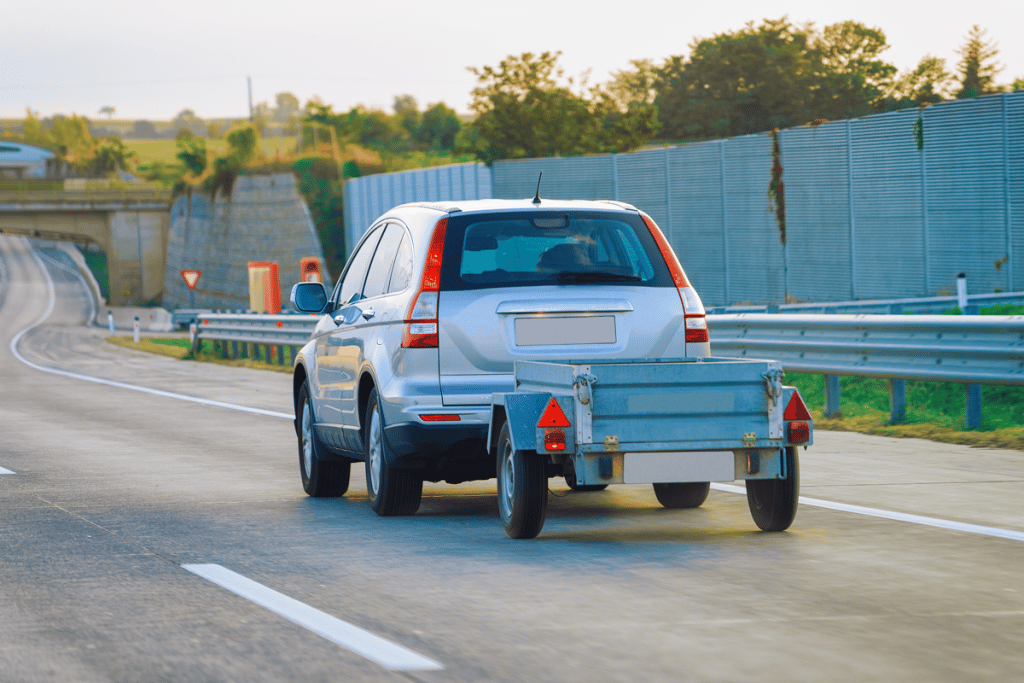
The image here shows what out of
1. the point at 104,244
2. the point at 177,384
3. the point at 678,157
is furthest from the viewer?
the point at 104,244

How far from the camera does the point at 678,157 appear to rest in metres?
35.3

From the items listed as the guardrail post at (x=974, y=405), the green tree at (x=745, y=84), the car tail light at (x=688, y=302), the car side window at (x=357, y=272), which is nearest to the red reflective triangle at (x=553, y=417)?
the car tail light at (x=688, y=302)

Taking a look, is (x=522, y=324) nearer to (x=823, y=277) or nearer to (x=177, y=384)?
(x=177, y=384)

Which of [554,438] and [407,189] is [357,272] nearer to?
[554,438]

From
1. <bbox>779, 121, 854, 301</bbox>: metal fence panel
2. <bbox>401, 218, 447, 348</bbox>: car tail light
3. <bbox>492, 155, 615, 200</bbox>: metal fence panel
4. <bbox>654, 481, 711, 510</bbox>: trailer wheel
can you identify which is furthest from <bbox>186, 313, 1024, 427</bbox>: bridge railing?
<bbox>492, 155, 615, 200</bbox>: metal fence panel

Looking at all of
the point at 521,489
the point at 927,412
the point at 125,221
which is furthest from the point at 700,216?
the point at 125,221

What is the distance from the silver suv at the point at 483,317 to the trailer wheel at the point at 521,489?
0.25 m

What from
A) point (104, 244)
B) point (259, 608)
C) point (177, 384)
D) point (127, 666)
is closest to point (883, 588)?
point (259, 608)

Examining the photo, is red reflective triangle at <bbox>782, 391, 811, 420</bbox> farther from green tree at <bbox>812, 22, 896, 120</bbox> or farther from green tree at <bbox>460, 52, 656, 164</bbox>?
green tree at <bbox>812, 22, 896, 120</bbox>

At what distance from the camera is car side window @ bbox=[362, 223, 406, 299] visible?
9062 millimetres

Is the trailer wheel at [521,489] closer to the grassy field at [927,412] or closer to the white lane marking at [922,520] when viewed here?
the white lane marking at [922,520]

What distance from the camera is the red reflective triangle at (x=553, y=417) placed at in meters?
7.15

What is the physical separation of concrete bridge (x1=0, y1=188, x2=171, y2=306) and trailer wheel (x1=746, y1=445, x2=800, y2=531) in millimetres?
93281

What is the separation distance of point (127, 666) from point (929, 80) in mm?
95685
